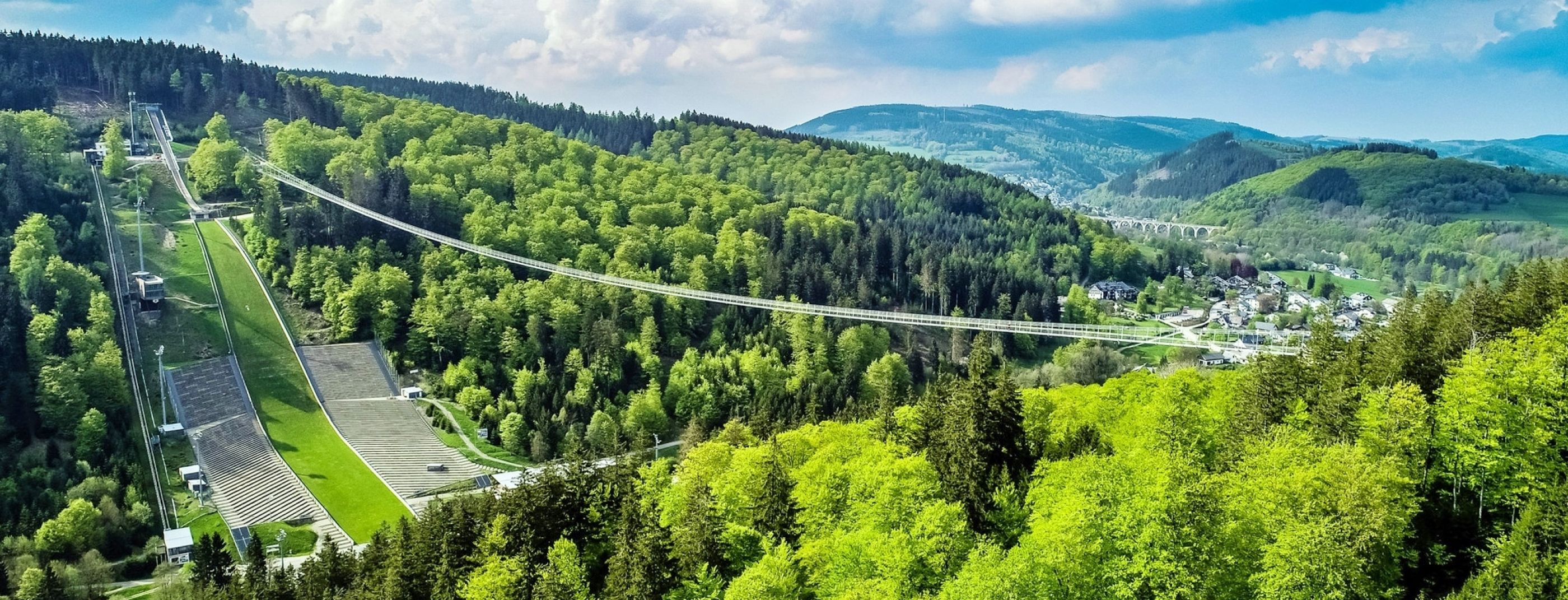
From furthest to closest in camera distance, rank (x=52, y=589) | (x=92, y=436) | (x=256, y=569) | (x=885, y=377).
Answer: (x=885, y=377) < (x=92, y=436) < (x=52, y=589) < (x=256, y=569)

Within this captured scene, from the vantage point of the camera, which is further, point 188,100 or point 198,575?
point 188,100

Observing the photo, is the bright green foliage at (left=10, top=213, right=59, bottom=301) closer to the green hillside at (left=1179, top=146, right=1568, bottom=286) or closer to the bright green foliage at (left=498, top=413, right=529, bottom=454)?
the bright green foliage at (left=498, top=413, right=529, bottom=454)

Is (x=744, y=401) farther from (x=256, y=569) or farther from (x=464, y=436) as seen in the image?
(x=256, y=569)

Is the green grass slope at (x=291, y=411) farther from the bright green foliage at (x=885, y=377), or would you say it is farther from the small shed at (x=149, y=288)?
the bright green foliage at (x=885, y=377)

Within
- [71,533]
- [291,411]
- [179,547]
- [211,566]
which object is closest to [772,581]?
[211,566]

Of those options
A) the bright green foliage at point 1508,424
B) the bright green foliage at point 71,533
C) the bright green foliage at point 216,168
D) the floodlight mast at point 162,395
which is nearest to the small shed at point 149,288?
the floodlight mast at point 162,395

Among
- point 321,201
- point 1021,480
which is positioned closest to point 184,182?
point 321,201

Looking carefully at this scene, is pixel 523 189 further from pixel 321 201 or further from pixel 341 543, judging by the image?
pixel 341 543

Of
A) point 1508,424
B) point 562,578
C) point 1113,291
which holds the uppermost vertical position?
point 1508,424
